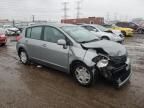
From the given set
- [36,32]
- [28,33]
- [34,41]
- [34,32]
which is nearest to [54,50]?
[34,41]

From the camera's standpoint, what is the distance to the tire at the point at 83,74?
15.1ft

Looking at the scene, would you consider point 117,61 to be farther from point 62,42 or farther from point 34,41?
point 34,41

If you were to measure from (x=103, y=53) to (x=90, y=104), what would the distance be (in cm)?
140

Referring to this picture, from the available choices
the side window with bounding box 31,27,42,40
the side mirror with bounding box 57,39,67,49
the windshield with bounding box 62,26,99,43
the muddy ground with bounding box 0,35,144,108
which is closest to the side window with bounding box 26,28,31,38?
the side window with bounding box 31,27,42,40

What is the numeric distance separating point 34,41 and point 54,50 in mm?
1239

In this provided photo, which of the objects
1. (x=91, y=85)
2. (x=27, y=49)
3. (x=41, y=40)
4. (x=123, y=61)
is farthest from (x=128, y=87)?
(x=27, y=49)

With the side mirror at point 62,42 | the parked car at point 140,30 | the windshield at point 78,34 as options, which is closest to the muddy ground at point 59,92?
the side mirror at point 62,42

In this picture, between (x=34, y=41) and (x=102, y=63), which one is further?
(x=34, y=41)

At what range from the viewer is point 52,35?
18.6ft

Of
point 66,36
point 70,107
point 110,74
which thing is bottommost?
point 70,107

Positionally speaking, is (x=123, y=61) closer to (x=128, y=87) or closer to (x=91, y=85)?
(x=128, y=87)

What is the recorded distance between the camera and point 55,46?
539 centimetres

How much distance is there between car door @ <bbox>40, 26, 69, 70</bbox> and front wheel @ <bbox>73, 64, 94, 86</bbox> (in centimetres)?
39

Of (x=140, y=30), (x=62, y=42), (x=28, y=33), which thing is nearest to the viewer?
(x=62, y=42)
